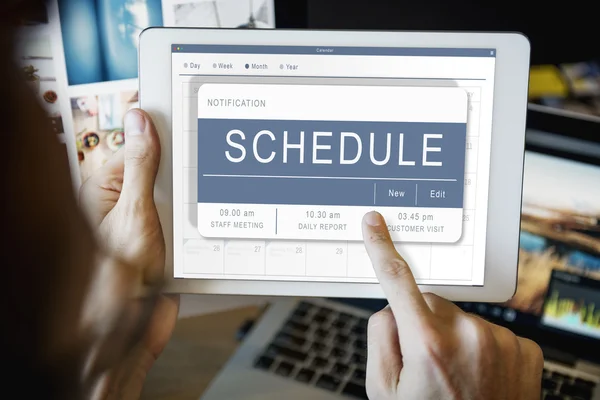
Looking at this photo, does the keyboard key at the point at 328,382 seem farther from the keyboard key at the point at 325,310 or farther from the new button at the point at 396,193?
the new button at the point at 396,193

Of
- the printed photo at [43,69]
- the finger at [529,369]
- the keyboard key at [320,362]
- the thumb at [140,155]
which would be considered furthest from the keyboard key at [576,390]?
the printed photo at [43,69]

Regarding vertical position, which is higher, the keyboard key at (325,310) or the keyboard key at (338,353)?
the keyboard key at (325,310)

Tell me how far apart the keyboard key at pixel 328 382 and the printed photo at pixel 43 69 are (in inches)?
15.7

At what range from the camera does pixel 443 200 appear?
1.98 feet

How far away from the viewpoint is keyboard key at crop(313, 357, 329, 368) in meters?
0.77

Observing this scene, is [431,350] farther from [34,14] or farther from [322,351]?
[34,14]

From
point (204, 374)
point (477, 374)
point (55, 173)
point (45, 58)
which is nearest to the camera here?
point (55, 173)

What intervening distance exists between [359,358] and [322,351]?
4 centimetres

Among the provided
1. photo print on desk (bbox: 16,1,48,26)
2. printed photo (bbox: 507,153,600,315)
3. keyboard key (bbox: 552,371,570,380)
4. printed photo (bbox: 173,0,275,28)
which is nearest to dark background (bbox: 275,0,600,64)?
printed photo (bbox: 173,0,275,28)

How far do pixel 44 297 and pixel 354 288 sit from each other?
1.10 ft

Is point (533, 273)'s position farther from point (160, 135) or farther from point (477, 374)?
point (160, 135)

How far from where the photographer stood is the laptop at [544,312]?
70 cm

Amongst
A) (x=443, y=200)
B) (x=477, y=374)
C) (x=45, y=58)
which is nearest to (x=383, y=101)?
(x=443, y=200)

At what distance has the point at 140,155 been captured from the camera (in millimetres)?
596
